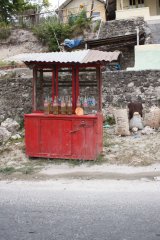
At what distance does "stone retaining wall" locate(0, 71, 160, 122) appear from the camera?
12195mm

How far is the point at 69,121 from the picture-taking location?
8.55 metres

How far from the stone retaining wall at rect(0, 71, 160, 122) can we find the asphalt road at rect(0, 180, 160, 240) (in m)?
5.09

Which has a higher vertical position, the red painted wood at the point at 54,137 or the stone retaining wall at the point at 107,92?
the stone retaining wall at the point at 107,92

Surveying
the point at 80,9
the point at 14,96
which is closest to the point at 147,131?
the point at 14,96

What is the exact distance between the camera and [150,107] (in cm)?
1211

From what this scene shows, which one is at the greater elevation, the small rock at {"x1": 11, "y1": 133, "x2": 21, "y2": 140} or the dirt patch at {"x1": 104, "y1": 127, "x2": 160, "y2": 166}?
the small rock at {"x1": 11, "y1": 133, "x2": 21, "y2": 140}

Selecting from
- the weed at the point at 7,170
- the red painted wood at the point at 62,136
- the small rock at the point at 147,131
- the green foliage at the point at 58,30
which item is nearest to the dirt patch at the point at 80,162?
the weed at the point at 7,170

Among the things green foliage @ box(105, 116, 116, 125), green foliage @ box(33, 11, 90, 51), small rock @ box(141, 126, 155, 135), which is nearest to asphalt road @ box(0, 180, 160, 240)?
small rock @ box(141, 126, 155, 135)

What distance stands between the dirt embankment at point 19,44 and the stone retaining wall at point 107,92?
1225 cm

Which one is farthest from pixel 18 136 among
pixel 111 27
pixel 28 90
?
pixel 111 27

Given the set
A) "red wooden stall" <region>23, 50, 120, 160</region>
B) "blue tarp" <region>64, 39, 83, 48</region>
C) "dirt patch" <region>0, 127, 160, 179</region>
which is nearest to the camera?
"dirt patch" <region>0, 127, 160, 179</region>

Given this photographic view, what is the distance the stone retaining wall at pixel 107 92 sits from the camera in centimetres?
1220

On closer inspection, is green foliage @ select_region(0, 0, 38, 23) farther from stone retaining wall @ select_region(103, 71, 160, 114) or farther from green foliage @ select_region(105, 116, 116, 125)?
green foliage @ select_region(105, 116, 116, 125)

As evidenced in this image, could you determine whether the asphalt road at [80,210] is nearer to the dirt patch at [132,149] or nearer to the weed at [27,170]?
the weed at [27,170]
